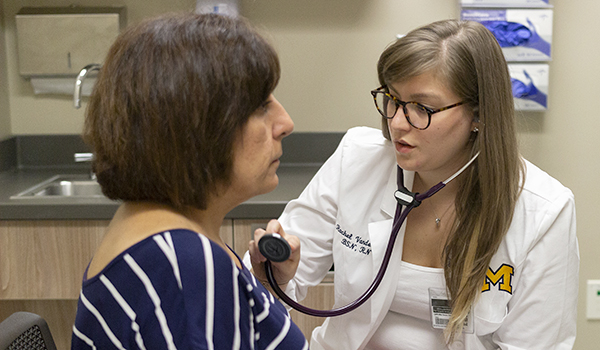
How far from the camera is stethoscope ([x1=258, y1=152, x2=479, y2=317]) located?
974 millimetres

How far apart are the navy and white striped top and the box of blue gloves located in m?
1.85

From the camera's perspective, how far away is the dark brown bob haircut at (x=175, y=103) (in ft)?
2.15

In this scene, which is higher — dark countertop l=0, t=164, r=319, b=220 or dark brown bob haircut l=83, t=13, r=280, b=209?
dark brown bob haircut l=83, t=13, r=280, b=209

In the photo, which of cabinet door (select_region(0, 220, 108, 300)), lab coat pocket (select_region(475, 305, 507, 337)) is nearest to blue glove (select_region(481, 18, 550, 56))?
lab coat pocket (select_region(475, 305, 507, 337))

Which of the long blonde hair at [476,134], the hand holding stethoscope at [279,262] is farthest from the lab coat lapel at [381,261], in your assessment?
the hand holding stethoscope at [279,262]

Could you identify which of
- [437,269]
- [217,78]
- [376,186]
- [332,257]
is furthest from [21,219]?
[217,78]

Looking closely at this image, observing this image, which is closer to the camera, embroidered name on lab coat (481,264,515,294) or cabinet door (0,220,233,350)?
embroidered name on lab coat (481,264,515,294)

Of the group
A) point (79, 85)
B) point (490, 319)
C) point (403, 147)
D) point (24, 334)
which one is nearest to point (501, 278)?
point (490, 319)

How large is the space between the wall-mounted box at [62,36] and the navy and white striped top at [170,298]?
1851 mm

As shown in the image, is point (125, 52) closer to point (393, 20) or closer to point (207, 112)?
point (207, 112)

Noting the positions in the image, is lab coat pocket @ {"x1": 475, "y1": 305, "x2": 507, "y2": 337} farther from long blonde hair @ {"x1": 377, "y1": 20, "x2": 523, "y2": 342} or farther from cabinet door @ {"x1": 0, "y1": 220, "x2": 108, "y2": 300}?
cabinet door @ {"x1": 0, "y1": 220, "x2": 108, "y2": 300}

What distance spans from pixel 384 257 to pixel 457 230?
174 millimetres

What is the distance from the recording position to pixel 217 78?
2.18 ft

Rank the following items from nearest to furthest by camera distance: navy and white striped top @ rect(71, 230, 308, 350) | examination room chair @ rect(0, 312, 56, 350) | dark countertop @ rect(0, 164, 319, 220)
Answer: navy and white striped top @ rect(71, 230, 308, 350), examination room chair @ rect(0, 312, 56, 350), dark countertop @ rect(0, 164, 319, 220)
